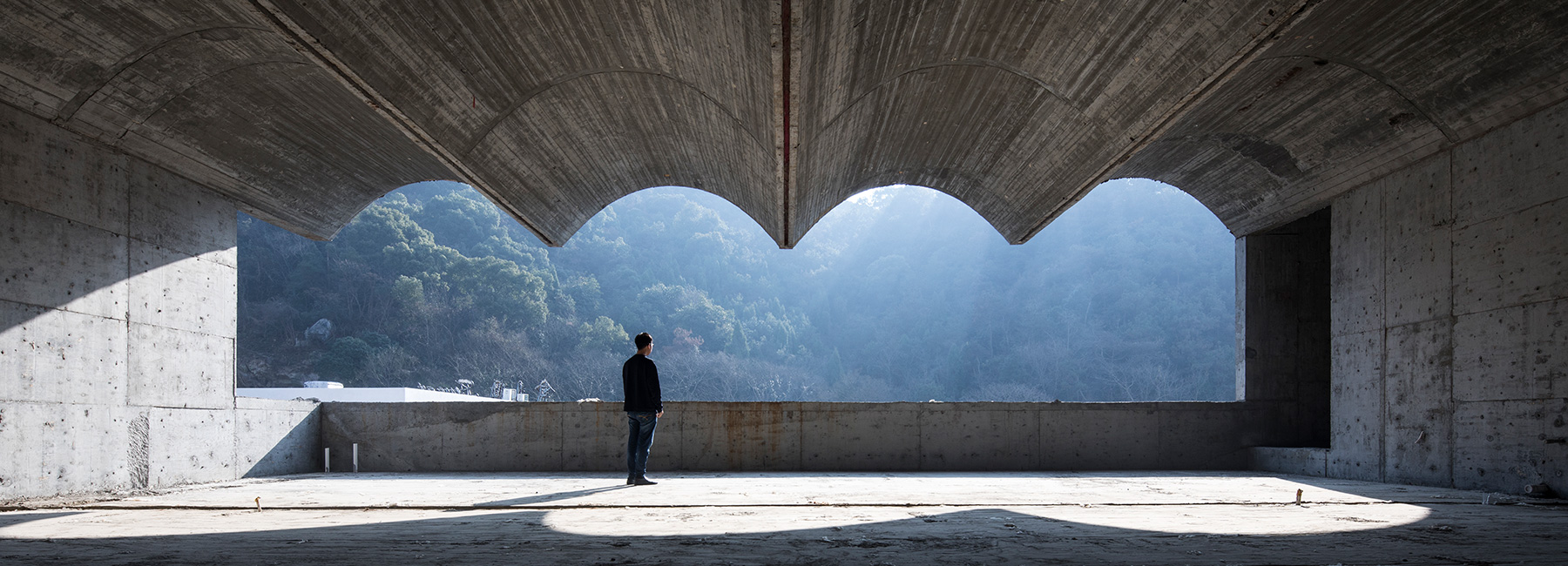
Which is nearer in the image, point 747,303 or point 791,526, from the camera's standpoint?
point 791,526

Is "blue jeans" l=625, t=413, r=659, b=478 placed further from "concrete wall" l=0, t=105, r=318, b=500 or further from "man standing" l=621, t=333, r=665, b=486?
"concrete wall" l=0, t=105, r=318, b=500

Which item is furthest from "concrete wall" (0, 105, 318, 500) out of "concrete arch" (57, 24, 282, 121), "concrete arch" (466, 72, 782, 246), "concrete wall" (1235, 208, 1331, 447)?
"concrete wall" (1235, 208, 1331, 447)

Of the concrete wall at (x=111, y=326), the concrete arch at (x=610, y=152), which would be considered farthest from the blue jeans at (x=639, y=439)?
the concrete wall at (x=111, y=326)

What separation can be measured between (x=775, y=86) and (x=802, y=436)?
6.13 meters

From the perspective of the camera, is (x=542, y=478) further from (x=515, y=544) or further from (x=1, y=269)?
(x=515, y=544)

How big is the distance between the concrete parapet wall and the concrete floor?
10.8 ft

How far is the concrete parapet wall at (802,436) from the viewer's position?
40.5ft

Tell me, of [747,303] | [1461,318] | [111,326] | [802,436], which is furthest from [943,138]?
[747,303]

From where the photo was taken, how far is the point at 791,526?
217 inches

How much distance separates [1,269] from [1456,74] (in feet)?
40.6

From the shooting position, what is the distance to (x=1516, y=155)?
8414 mm

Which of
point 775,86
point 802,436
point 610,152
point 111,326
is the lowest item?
point 802,436

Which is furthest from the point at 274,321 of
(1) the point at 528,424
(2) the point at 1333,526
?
(2) the point at 1333,526

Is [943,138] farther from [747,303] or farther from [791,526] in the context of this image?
[747,303]
